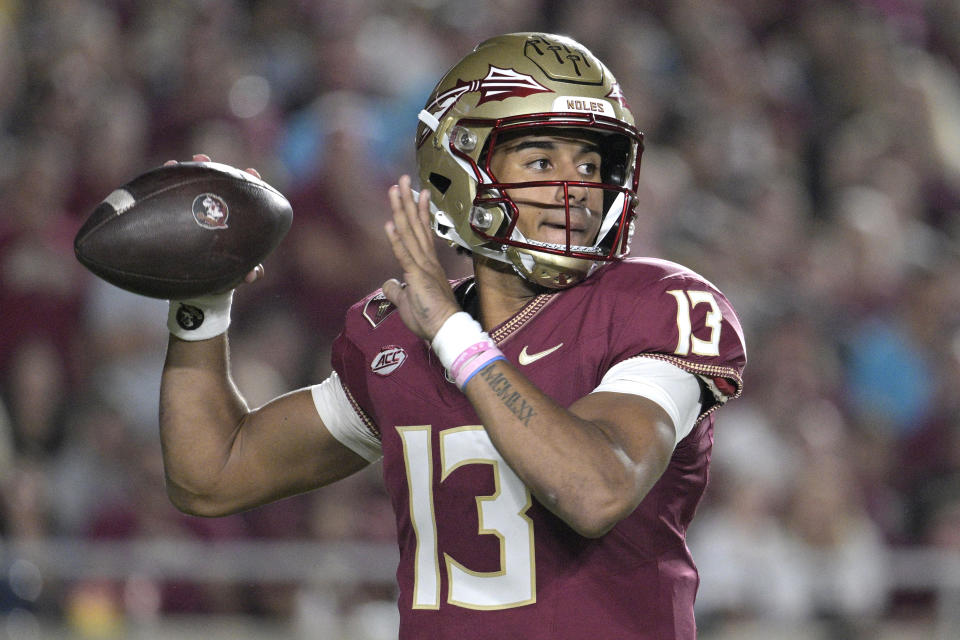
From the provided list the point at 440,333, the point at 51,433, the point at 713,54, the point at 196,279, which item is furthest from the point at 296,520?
the point at 713,54

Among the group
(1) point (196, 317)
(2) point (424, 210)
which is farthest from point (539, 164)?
(1) point (196, 317)

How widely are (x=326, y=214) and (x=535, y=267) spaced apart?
295 cm

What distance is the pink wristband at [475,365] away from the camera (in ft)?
6.91

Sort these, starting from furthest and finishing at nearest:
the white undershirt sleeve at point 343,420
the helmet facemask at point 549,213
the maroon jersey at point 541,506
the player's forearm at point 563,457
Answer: the white undershirt sleeve at point 343,420 < the helmet facemask at point 549,213 < the maroon jersey at point 541,506 < the player's forearm at point 563,457

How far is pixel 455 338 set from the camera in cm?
215

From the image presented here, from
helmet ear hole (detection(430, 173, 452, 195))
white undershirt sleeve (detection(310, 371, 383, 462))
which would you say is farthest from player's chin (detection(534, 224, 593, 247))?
white undershirt sleeve (detection(310, 371, 383, 462))

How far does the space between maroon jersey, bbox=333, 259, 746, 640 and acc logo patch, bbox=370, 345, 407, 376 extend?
0.9 inches

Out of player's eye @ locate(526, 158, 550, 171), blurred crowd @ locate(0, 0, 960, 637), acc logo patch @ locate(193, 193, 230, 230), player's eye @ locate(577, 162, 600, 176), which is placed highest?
player's eye @ locate(526, 158, 550, 171)

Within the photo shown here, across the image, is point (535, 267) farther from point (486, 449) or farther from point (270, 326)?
point (270, 326)

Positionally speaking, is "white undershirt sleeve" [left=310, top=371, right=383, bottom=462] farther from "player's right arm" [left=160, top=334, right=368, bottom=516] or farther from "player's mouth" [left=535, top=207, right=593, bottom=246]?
"player's mouth" [left=535, top=207, right=593, bottom=246]

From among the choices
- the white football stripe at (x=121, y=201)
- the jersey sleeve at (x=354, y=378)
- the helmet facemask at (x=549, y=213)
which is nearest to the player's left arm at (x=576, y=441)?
the helmet facemask at (x=549, y=213)

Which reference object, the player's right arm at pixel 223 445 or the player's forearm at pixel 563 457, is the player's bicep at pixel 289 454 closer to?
the player's right arm at pixel 223 445

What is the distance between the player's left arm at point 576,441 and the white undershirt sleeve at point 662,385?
19 millimetres

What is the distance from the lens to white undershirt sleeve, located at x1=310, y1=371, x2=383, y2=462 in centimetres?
262
